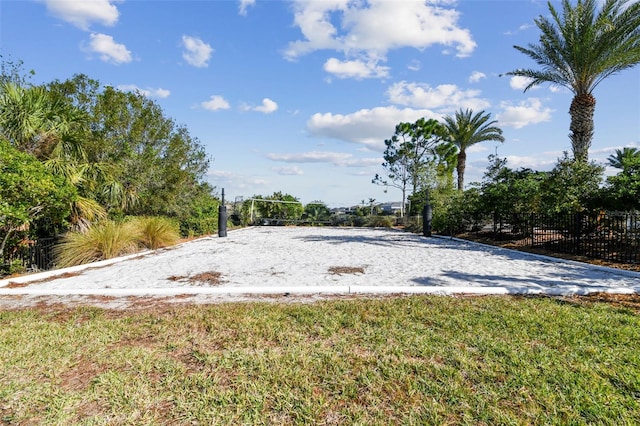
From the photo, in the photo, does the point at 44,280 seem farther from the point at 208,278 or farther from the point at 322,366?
the point at 322,366

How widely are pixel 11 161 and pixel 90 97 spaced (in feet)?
A: 21.3

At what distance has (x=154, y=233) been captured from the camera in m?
9.95

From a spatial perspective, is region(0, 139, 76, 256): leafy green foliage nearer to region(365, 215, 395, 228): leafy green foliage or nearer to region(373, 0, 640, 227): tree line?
region(373, 0, 640, 227): tree line

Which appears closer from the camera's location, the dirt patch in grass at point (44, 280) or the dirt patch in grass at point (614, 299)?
the dirt patch in grass at point (614, 299)

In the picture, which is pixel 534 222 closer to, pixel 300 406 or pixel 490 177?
pixel 490 177

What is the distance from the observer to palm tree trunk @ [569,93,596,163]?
1181 centimetres

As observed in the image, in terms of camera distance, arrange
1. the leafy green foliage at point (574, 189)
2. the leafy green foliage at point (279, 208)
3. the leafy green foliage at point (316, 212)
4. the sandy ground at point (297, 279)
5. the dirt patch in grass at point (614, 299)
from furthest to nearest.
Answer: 1. the leafy green foliage at point (316, 212)
2. the leafy green foliage at point (279, 208)
3. the leafy green foliage at point (574, 189)
4. the sandy ground at point (297, 279)
5. the dirt patch in grass at point (614, 299)

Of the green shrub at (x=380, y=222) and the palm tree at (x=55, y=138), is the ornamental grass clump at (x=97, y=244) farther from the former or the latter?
the green shrub at (x=380, y=222)

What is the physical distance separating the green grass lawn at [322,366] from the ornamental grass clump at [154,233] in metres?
6.03

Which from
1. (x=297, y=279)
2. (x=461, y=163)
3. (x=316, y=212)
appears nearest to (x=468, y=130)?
(x=461, y=163)

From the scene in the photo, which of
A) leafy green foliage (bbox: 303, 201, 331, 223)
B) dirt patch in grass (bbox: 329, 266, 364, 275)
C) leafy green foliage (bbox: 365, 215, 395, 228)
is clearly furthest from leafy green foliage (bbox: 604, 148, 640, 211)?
leafy green foliage (bbox: 303, 201, 331, 223)

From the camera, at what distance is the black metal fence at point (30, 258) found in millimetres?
6723

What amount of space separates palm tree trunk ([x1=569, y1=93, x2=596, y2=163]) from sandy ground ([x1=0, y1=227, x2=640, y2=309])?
6.10m

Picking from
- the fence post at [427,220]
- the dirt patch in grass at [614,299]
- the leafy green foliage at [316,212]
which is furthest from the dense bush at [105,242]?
the leafy green foliage at [316,212]
